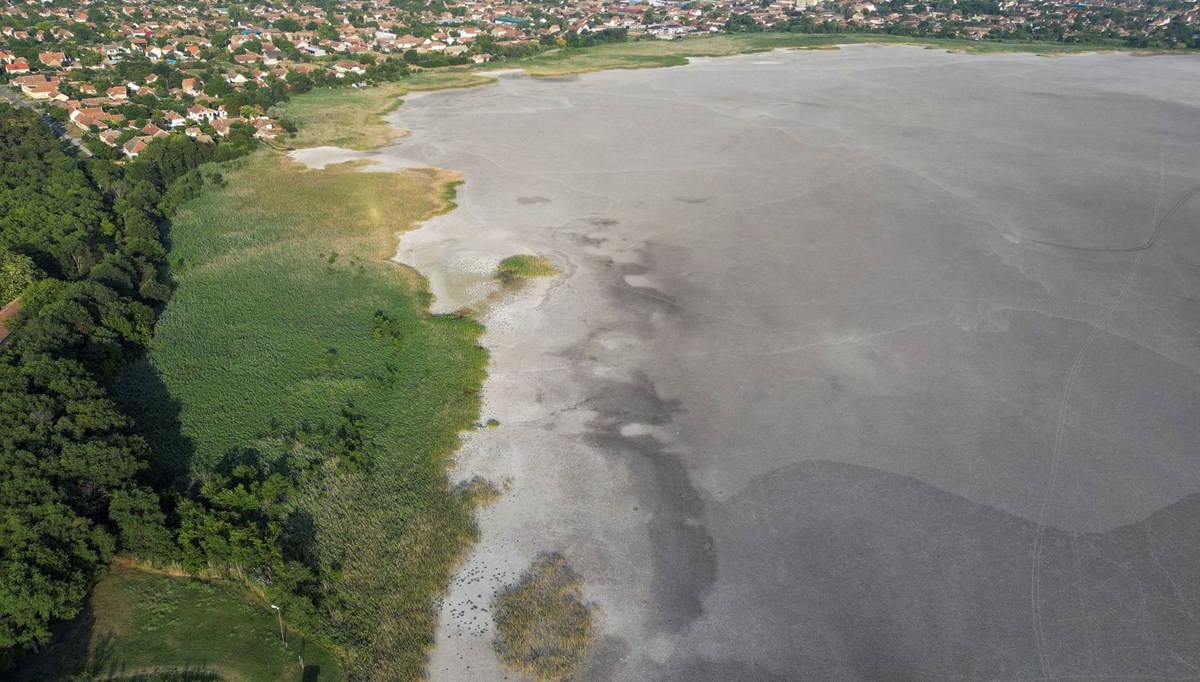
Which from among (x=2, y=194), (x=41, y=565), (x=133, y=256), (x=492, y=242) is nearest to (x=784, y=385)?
(x=492, y=242)

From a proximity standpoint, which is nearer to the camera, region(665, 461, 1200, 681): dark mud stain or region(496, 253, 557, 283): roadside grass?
region(665, 461, 1200, 681): dark mud stain

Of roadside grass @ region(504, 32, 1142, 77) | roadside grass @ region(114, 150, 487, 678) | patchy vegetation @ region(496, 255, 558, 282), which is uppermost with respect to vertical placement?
roadside grass @ region(504, 32, 1142, 77)

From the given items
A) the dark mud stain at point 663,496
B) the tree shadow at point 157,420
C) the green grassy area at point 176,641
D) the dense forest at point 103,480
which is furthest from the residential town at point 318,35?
the dark mud stain at point 663,496

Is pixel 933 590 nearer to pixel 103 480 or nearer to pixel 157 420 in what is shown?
pixel 103 480

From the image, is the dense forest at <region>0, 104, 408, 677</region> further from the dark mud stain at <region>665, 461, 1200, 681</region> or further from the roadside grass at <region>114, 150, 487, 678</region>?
the dark mud stain at <region>665, 461, 1200, 681</region>

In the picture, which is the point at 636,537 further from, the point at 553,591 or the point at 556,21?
the point at 556,21

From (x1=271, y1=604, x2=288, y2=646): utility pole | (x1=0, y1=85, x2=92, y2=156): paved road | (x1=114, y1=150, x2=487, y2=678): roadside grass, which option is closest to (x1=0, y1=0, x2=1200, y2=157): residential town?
(x1=0, y1=85, x2=92, y2=156): paved road

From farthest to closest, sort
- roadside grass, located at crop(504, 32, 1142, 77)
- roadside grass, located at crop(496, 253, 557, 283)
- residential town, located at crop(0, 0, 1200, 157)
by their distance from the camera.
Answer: roadside grass, located at crop(504, 32, 1142, 77)
residential town, located at crop(0, 0, 1200, 157)
roadside grass, located at crop(496, 253, 557, 283)
